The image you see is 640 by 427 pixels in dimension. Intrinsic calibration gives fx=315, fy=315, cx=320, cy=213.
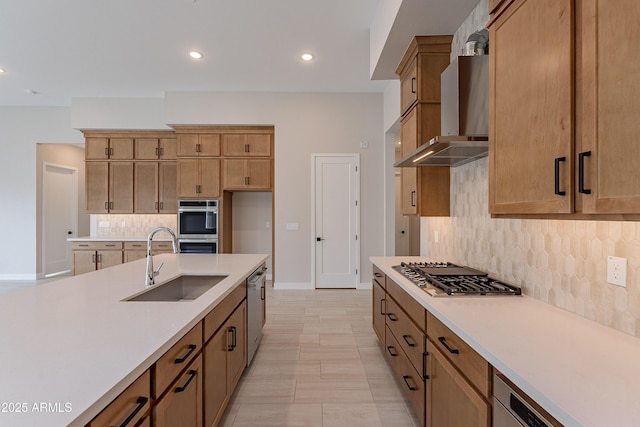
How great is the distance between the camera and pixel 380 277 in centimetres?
295

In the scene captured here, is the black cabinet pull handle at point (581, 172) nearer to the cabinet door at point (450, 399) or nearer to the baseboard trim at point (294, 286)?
the cabinet door at point (450, 399)

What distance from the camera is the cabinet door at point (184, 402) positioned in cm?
112

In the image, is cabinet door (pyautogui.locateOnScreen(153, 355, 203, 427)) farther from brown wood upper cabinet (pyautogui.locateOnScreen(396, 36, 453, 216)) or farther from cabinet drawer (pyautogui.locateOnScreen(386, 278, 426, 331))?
brown wood upper cabinet (pyautogui.locateOnScreen(396, 36, 453, 216))

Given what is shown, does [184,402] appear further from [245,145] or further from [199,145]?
[199,145]

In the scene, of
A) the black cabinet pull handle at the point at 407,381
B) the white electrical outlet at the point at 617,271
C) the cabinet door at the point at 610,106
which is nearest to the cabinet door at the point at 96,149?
the black cabinet pull handle at the point at 407,381

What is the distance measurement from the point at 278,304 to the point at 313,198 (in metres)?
1.84

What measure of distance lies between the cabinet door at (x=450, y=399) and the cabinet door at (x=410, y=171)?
146cm

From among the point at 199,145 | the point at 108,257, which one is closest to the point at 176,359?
the point at 199,145

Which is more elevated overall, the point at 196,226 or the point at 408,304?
the point at 196,226

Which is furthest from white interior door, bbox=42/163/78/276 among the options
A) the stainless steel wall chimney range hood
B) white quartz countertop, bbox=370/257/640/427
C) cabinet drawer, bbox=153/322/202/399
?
white quartz countertop, bbox=370/257/640/427

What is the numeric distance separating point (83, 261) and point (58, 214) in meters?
2.09

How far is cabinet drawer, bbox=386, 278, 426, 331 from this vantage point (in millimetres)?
1787

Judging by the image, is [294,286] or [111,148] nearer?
[294,286]

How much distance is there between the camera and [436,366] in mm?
1580
